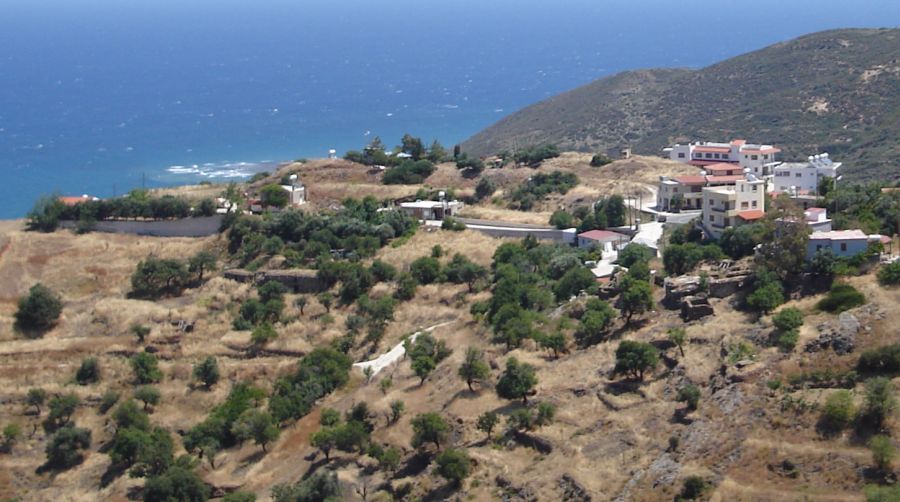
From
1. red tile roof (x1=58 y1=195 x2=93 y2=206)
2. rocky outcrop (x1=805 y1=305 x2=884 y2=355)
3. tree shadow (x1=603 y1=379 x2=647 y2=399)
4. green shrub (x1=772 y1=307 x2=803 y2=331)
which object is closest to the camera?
rocky outcrop (x1=805 y1=305 x2=884 y2=355)

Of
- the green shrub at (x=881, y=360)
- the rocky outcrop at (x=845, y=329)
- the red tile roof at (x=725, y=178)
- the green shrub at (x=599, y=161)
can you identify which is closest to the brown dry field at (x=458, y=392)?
the rocky outcrop at (x=845, y=329)

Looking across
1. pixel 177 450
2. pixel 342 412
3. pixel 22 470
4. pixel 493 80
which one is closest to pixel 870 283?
pixel 342 412

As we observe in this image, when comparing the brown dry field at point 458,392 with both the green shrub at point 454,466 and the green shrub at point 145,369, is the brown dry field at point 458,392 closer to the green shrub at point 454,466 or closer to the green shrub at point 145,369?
the green shrub at point 454,466

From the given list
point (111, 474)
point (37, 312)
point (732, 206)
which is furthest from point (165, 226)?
point (732, 206)

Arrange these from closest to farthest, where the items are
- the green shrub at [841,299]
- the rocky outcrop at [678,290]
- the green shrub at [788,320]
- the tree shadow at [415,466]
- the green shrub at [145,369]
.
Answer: the tree shadow at [415,466] → the green shrub at [788,320] → the green shrub at [841,299] → the rocky outcrop at [678,290] → the green shrub at [145,369]

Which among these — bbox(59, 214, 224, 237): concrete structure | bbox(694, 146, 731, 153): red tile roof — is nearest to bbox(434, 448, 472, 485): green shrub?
bbox(59, 214, 224, 237): concrete structure

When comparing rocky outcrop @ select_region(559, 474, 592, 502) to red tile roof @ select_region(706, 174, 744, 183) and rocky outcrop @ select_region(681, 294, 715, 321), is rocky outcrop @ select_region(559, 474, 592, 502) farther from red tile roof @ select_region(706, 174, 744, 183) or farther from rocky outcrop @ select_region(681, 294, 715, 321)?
red tile roof @ select_region(706, 174, 744, 183)

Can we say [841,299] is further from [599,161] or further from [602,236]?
[599,161]

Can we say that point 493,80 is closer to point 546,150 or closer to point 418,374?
point 546,150
